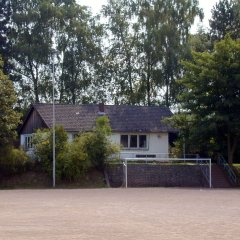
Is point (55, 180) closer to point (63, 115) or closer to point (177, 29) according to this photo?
point (63, 115)

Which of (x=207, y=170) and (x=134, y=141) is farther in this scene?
(x=134, y=141)

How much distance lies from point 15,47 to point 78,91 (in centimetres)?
951

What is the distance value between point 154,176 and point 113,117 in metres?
12.9

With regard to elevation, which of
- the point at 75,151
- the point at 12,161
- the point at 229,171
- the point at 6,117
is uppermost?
the point at 6,117

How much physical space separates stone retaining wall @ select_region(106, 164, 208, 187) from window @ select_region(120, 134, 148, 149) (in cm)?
937

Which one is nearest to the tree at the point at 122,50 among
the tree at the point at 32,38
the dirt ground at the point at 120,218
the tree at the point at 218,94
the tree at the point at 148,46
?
the tree at the point at 148,46

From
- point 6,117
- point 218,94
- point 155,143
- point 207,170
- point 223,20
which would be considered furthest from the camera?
point 223,20

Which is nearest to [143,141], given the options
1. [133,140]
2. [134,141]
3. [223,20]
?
[134,141]

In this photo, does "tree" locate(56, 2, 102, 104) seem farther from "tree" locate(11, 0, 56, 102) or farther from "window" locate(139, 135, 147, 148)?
"window" locate(139, 135, 147, 148)

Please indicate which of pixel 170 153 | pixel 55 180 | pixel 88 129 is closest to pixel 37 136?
pixel 55 180

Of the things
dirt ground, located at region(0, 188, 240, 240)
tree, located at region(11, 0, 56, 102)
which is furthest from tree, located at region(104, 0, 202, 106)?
dirt ground, located at region(0, 188, 240, 240)

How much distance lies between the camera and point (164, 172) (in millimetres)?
49219

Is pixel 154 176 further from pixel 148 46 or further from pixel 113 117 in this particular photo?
pixel 148 46

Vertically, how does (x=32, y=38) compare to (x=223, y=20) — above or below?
below
